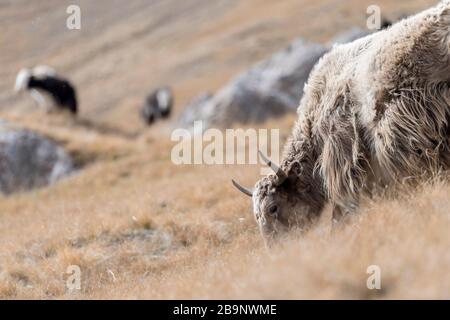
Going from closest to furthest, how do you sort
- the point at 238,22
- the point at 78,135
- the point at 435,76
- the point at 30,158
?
the point at 435,76, the point at 30,158, the point at 78,135, the point at 238,22

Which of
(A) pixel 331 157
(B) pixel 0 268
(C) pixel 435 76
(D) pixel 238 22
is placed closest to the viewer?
(C) pixel 435 76

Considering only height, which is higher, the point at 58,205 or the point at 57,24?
the point at 57,24

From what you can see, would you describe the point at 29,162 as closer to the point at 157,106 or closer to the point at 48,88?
the point at 48,88

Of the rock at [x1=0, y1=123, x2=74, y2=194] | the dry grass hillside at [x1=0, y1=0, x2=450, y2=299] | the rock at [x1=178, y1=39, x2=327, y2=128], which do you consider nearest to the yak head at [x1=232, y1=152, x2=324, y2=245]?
the dry grass hillside at [x1=0, y1=0, x2=450, y2=299]

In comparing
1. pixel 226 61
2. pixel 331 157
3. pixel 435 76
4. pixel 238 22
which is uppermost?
pixel 238 22

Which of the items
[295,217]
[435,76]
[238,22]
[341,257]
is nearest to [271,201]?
[295,217]

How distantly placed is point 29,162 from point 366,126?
15286mm

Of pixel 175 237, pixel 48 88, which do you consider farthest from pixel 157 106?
pixel 175 237

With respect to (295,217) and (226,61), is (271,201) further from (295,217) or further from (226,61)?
(226,61)

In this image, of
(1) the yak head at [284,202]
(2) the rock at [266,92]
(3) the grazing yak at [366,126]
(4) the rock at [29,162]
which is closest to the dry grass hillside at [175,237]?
(1) the yak head at [284,202]

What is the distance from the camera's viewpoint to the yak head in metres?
8.36

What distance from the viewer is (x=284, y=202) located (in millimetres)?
8508

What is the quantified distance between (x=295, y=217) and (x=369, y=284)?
325 cm

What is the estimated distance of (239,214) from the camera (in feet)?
36.0
